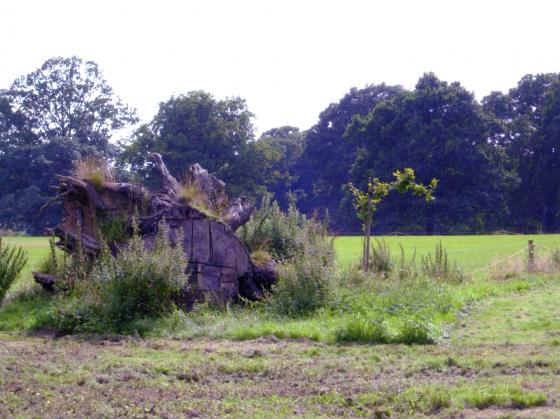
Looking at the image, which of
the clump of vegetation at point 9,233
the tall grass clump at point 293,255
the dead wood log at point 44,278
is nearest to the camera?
the tall grass clump at point 293,255

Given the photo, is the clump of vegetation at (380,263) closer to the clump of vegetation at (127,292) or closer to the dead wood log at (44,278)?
the clump of vegetation at (127,292)

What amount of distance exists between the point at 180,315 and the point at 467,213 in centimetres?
5126

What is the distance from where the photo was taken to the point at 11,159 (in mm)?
60656

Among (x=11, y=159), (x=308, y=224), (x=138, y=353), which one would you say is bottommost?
(x=138, y=353)

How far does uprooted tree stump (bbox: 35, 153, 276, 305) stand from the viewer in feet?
54.9

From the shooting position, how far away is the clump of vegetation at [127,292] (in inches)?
556

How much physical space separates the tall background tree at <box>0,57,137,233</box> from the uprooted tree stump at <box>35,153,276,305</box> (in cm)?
4213

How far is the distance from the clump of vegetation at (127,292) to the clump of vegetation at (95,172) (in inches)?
118

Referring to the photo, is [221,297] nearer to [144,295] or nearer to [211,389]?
[144,295]

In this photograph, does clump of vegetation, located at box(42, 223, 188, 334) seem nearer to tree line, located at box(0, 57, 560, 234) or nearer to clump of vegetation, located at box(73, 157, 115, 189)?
clump of vegetation, located at box(73, 157, 115, 189)

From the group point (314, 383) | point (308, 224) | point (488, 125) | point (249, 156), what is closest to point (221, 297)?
point (308, 224)

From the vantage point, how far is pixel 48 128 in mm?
67188

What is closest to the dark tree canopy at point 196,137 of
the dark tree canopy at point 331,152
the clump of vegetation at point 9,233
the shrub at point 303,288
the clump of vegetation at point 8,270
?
the clump of vegetation at point 9,233

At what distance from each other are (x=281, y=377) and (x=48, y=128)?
6156 cm
